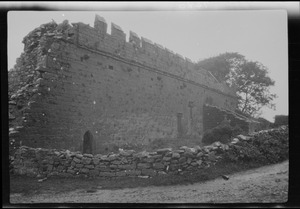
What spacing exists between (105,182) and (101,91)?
4.56 meters

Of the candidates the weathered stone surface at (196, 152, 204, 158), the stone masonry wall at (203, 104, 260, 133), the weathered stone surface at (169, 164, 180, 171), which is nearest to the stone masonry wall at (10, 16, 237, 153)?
the stone masonry wall at (203, 104, 260, 133)

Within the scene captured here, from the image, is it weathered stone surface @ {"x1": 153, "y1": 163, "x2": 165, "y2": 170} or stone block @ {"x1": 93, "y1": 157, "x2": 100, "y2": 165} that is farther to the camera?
stone block @ {"x1": 93, "y1": 157, "x2": 100, "y2": 165}

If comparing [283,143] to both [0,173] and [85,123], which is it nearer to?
[85,123]

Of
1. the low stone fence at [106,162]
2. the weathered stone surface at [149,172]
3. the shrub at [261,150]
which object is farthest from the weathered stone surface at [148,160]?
the shrub at [261,150]

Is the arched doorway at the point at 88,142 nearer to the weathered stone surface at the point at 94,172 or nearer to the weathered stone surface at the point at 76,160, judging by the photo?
the weathered stone surface at the point at 76,160

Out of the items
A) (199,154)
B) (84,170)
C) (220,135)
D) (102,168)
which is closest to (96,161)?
(102,168)

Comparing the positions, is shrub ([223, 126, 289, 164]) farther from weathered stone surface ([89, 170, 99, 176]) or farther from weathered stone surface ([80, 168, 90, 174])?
weathered stone surface ([80, 168, 90, 174])

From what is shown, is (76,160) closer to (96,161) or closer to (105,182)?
(96,161)

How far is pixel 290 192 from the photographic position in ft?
22.0

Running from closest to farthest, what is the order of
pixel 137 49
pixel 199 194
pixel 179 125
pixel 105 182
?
1. pixel 199 194
2. pixel 105 182
3. pixel 137 49
4. pixel 179 125

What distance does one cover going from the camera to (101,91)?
1199cm

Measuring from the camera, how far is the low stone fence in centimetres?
866

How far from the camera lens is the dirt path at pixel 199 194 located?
6891mm

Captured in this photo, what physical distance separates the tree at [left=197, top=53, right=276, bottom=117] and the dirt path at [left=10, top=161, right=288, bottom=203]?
722cm
